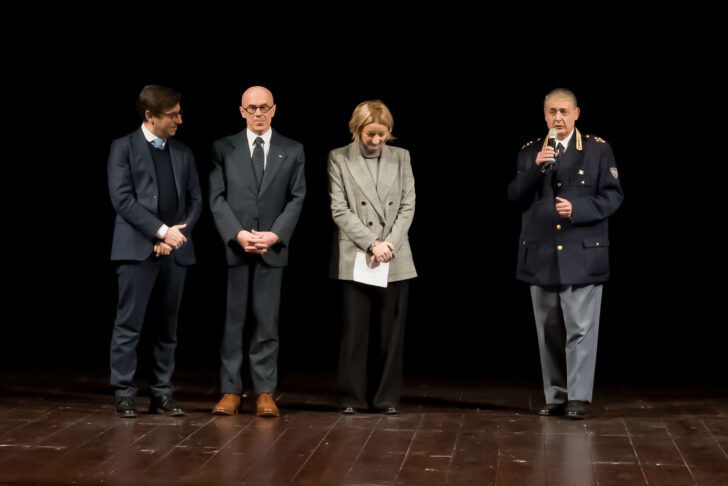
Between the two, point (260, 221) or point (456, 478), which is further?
point (260, 221)

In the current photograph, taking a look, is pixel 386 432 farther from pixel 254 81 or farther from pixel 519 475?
pixel 254 81

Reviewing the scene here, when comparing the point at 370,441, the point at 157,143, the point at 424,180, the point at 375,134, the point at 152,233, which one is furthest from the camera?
the point at 424,180

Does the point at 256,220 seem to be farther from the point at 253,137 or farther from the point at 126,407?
the point at 126,407

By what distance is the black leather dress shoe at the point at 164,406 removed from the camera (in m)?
5.33

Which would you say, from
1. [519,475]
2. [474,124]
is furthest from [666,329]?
[519,475]

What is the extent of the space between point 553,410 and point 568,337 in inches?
14.0

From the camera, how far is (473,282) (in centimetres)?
805

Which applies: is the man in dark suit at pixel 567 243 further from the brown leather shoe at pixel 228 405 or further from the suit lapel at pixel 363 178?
the brown leather shoe at pixel 228 405

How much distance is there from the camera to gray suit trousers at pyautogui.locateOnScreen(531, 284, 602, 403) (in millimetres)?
5367

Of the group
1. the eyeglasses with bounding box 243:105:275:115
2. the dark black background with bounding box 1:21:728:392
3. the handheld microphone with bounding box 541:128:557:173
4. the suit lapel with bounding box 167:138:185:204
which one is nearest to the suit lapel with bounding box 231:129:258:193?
the eyeglasses with bounding box 243:105:275:115

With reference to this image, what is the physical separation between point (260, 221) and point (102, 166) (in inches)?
111

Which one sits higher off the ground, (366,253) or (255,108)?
(255,108)

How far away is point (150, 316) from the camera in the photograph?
541 centimetres

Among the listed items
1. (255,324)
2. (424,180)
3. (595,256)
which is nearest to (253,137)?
(255,324)
